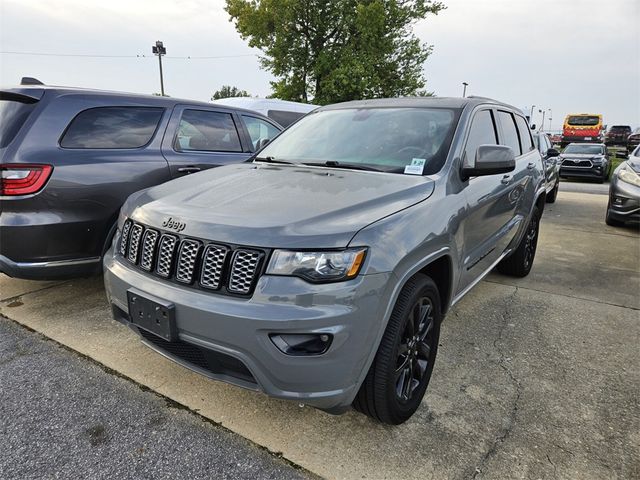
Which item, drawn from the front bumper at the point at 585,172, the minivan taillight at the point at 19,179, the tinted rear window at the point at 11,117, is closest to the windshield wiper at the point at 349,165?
the minivan taillight at the point at 19,179

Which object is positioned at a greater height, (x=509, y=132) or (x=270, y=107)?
(x=270, y=107)

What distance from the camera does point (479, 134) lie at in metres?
3.16

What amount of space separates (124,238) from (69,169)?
1.20 m

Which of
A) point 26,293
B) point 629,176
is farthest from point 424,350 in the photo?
point 629,176

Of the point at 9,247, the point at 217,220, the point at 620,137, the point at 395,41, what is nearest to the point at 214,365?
the point at 217,220

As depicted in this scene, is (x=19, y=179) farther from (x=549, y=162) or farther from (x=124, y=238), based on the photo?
(x=549, y=162)

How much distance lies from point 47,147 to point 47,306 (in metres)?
1.35

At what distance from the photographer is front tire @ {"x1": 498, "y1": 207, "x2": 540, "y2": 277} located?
15.0ft

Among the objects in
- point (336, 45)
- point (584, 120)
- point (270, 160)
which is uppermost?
point (336, 45)

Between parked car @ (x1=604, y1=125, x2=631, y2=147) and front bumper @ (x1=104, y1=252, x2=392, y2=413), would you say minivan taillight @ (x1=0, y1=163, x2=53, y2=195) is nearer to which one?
front bumper @ (x1=104, y1=252, x2=392, y2=413)

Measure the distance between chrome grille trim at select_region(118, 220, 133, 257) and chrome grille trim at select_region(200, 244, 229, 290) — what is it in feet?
2.35

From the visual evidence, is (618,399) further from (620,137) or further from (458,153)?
(620,137)

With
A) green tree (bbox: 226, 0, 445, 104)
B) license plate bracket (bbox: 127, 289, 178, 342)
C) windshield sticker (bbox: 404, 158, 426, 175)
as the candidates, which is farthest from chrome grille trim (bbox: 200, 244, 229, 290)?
green tree (bbox: 226, 0, 445, 104)

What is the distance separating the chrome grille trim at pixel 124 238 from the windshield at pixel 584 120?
30403 millimetres
